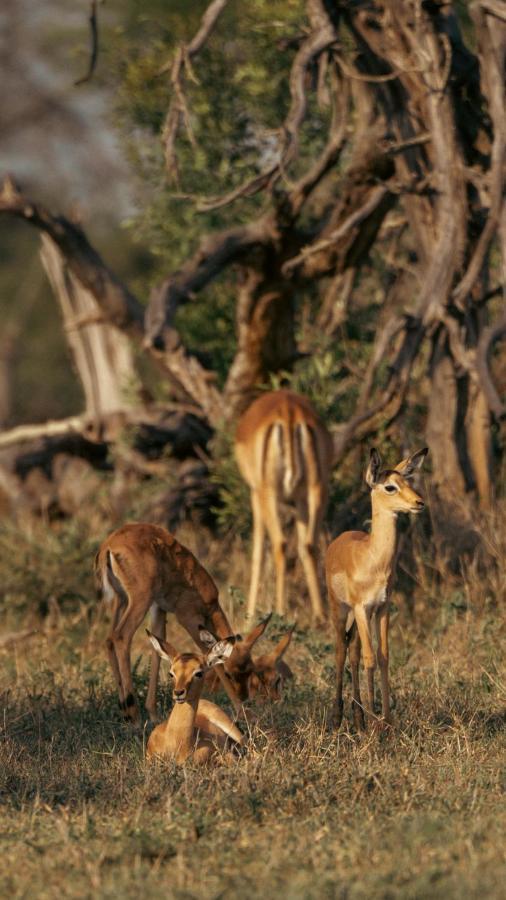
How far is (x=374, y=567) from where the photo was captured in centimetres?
609

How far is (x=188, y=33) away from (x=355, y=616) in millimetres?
8581

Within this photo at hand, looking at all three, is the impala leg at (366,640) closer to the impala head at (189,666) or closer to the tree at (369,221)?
the impala head at (189,666)

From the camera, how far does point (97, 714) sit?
22.5ft

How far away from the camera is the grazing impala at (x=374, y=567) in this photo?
6078 mm

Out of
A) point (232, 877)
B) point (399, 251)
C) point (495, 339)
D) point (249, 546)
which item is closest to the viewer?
point (232, 877)

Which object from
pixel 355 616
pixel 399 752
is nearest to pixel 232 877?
pixel 399 752

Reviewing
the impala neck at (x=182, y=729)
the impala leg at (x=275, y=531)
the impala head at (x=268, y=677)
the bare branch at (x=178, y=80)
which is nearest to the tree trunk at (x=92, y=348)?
the impala leg at (x=275, y=531)

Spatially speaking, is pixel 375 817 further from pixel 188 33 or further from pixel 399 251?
pixel 188 33

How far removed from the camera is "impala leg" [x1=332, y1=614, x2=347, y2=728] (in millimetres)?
6324

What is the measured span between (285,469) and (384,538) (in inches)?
157

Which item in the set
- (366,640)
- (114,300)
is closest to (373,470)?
(366,640)

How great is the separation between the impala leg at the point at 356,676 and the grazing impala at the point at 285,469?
317cm

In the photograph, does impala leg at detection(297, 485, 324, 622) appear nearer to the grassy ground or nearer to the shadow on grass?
the grassy ground

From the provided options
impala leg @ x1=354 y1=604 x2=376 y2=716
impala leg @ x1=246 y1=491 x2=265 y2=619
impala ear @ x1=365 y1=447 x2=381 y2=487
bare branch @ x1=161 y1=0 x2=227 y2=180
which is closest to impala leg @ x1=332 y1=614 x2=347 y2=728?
impala leg @ x1=354 y1=604 x2=376 y2=716
